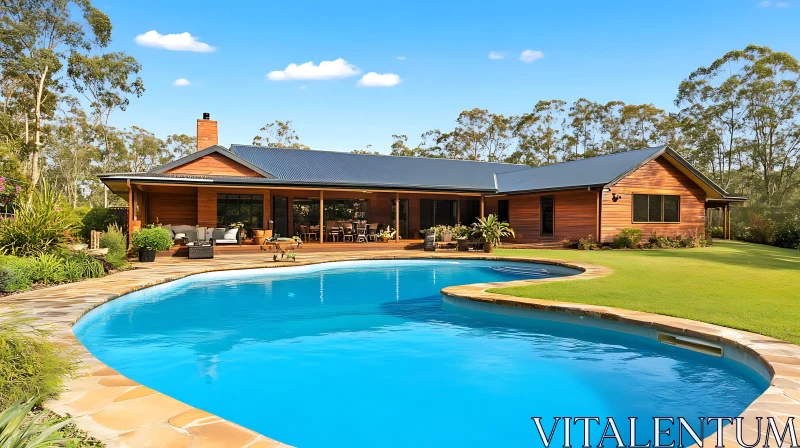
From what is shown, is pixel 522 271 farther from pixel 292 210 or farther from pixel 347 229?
pixel 292 210

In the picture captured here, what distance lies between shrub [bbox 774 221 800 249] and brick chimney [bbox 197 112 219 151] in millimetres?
25557

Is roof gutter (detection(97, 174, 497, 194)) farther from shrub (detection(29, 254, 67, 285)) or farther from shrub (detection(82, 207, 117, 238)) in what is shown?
shrub (detection(29, 254, 67, 285))

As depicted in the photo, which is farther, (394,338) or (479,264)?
(479,264)

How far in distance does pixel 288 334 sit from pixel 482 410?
135 inches

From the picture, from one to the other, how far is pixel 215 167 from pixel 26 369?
15.3 m

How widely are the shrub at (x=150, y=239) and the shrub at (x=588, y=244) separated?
14874 millimetres

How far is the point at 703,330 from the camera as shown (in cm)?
541

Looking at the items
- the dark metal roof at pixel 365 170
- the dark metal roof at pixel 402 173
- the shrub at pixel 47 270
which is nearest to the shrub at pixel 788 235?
the dark metal roof at pixel 402 173

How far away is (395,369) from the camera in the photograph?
5367mm

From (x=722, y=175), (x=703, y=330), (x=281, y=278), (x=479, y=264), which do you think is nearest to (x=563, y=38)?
(x=479, y=264)

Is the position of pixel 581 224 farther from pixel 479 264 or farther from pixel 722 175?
pixel 722 175

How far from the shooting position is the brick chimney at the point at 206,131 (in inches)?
793

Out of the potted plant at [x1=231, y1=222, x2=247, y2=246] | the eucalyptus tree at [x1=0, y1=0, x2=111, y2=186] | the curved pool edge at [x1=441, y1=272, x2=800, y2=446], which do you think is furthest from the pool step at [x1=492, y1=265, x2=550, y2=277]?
the eucalyptus tree at [x1=0, y1=0, x2=111, y2=186]

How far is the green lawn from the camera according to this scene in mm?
6023
